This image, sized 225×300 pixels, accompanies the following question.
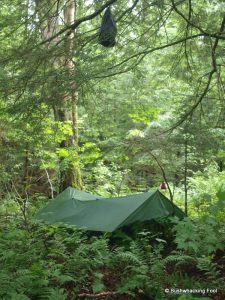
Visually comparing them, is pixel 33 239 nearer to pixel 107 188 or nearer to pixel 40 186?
pixel 107 188

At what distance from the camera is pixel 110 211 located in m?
6.18

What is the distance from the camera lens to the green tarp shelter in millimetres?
5845

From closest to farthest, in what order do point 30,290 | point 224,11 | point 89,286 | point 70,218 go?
1. point 30,290
2. point 89,286
3. point 224,11
4. point 70,218

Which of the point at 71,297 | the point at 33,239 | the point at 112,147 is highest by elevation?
the point at 112,147

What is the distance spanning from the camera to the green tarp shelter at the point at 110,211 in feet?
19.2

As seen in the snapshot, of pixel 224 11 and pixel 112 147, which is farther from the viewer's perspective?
pixel 112 147

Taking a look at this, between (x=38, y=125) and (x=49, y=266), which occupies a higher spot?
(x=38, y=125)

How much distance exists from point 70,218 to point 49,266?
207 cm

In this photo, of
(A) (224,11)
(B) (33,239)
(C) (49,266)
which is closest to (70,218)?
(B) (33,239)

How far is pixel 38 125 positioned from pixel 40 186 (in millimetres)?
7883

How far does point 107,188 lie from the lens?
33.5 ft

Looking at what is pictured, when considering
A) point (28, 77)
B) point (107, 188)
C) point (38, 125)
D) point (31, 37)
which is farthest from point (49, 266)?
point (107, 188)

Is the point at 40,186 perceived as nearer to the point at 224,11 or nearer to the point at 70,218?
the point at 70,218

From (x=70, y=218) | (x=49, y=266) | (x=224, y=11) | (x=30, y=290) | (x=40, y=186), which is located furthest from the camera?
(x=40, y=186)
